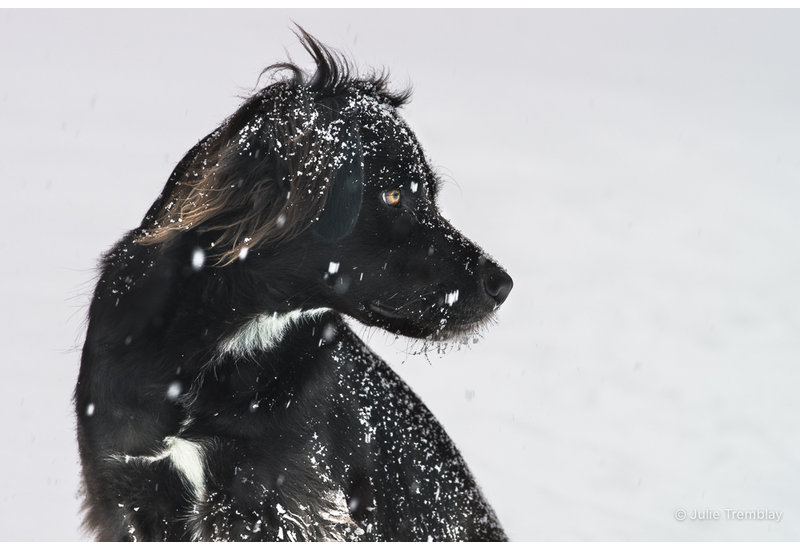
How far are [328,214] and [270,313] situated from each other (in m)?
0.49

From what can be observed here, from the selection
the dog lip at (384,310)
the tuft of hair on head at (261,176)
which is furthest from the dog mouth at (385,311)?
the tuft of hair on head at (261,176)

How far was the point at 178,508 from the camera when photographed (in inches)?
107

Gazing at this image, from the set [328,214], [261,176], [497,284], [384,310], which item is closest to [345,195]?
[328,214]

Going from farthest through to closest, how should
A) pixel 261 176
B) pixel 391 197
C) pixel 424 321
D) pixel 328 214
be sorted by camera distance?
pixel 424 321
pixel 391 197
pixel 328 214
pixel 261 176

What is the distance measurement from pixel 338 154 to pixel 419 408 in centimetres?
144

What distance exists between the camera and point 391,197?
271 centimetres

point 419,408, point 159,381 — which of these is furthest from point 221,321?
point 419,408

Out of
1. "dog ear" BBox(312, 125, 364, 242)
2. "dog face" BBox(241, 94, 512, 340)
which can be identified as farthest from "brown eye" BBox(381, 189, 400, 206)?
"dog ear" BBox(312, 125, 364, 242)

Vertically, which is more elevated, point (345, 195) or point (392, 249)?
point (345, 195)

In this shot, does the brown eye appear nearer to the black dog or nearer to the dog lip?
the black dog

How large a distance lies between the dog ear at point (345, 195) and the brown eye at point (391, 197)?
0.40ft

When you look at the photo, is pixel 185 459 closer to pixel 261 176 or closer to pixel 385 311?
pixel 385 311

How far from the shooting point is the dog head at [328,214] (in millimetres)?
2469

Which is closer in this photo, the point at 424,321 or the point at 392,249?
the point at 392,249
